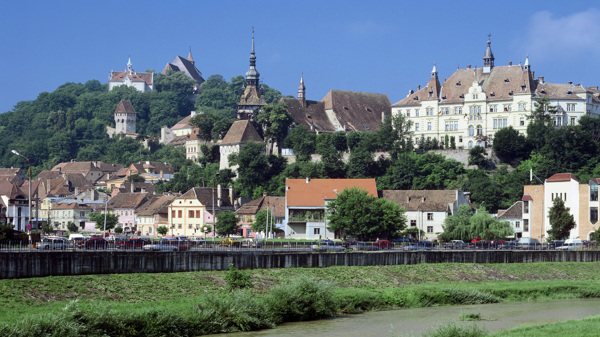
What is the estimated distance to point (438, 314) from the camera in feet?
138

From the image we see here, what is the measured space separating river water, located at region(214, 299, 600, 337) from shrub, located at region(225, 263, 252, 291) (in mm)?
4785

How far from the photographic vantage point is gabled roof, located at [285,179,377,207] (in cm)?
8544

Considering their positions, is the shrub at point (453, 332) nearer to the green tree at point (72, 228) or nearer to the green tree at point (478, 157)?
the green tree at point (72, 228)

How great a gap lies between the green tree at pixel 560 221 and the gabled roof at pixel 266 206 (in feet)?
81.3

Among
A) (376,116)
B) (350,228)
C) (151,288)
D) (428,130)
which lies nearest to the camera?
(151,288)

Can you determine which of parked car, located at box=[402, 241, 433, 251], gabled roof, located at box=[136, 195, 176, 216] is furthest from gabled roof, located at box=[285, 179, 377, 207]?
parked car, located at box=[402, 241, 433, 251]

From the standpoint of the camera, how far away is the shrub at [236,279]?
139 ft

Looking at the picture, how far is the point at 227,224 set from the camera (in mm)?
85938

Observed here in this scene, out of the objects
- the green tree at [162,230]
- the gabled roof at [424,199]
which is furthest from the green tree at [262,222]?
the gabled roof at [424,199]

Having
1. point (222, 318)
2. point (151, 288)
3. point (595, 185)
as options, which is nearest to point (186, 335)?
point (222, 318)

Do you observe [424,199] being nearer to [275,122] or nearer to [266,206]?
[266,206]

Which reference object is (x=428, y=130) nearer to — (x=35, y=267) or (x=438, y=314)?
(x=438, y=314)

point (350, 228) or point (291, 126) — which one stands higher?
point (291, 126)

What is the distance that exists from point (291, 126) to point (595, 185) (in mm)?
62966
